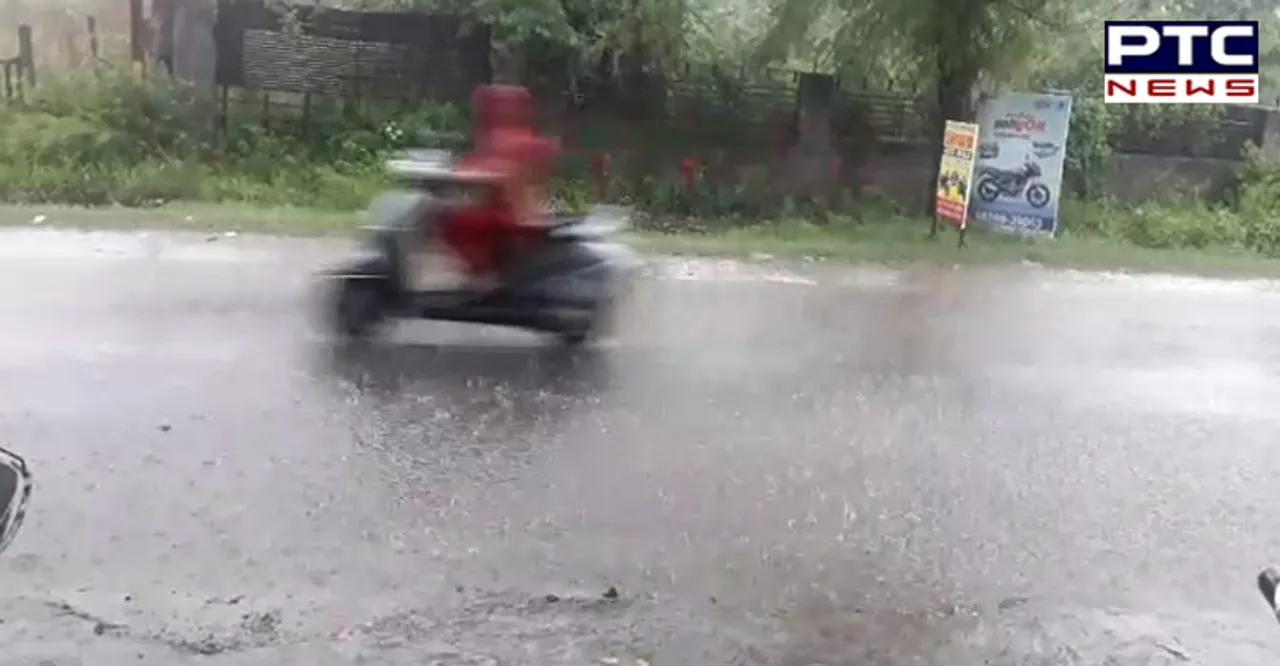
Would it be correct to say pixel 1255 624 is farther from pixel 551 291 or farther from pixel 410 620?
pixel 551 291

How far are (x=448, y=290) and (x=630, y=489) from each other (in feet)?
9.39

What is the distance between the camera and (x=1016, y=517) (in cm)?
621

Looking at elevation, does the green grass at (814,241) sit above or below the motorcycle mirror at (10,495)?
below

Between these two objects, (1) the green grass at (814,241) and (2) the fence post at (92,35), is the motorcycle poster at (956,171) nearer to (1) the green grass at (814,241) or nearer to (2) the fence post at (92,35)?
(1) the green grass at (814,241)

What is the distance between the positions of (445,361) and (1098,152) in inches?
531

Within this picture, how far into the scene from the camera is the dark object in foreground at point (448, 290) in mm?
8688

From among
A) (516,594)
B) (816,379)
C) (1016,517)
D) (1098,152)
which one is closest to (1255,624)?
(1016,517)

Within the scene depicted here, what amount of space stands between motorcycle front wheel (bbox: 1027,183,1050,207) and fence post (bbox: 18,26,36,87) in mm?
12070

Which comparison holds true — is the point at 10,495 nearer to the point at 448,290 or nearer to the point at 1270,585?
the point at 1270,585

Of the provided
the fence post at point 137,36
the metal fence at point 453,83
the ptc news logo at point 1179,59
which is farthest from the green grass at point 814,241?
the fence post at point 137,36

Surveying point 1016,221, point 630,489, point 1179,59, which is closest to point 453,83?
point 1016,221

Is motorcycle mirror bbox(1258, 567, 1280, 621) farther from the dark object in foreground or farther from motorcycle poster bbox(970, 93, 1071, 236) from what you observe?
motorcycle poster bbox(970, 93, 1071, 236)

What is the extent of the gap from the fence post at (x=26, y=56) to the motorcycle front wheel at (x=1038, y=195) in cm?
1207

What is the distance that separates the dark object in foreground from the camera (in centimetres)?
869
